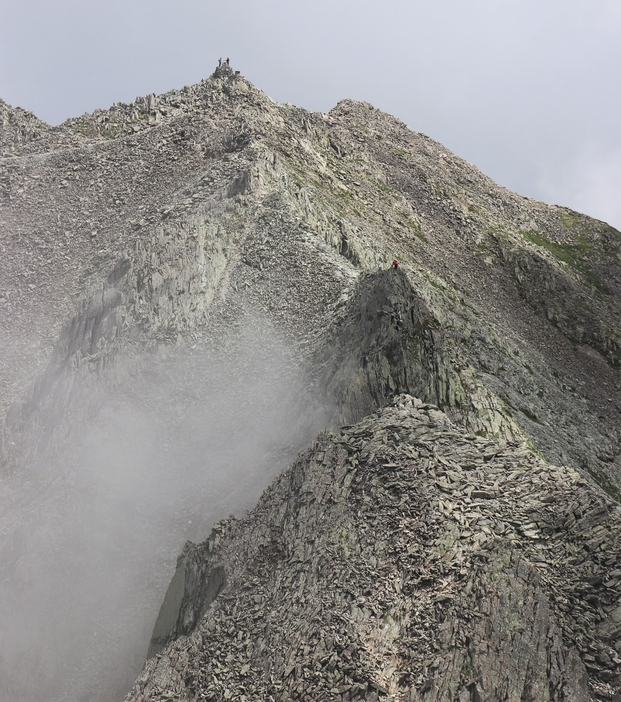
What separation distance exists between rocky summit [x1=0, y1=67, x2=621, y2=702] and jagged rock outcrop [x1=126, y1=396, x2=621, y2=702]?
90mm

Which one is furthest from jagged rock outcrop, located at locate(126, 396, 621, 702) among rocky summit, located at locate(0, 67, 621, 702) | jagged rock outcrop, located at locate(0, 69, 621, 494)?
jagged rock outcrop, located at locate(0, 69, 621, 494)

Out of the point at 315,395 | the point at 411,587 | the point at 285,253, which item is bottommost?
the point at 411,587

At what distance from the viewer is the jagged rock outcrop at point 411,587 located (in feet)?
65.6

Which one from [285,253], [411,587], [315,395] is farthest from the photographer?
[285,253]

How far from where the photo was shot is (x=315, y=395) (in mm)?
38938

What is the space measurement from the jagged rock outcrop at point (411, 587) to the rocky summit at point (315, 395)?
0.09 meters

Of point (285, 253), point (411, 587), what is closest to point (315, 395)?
point (285, 253)

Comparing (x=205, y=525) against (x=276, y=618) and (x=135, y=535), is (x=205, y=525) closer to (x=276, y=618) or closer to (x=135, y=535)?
(x=135, y=535)

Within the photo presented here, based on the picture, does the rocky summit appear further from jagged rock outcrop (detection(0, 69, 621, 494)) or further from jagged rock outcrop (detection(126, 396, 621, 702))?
jagged rock outcrop (detection(0, 69, 621, 494))

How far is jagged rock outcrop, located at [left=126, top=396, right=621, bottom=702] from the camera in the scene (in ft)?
65.6

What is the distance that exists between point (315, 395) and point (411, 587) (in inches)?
702

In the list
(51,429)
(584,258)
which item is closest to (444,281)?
(584,258)

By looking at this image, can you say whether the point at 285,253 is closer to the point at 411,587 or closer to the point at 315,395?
the point at 315,395

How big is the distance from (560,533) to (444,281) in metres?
50.2
